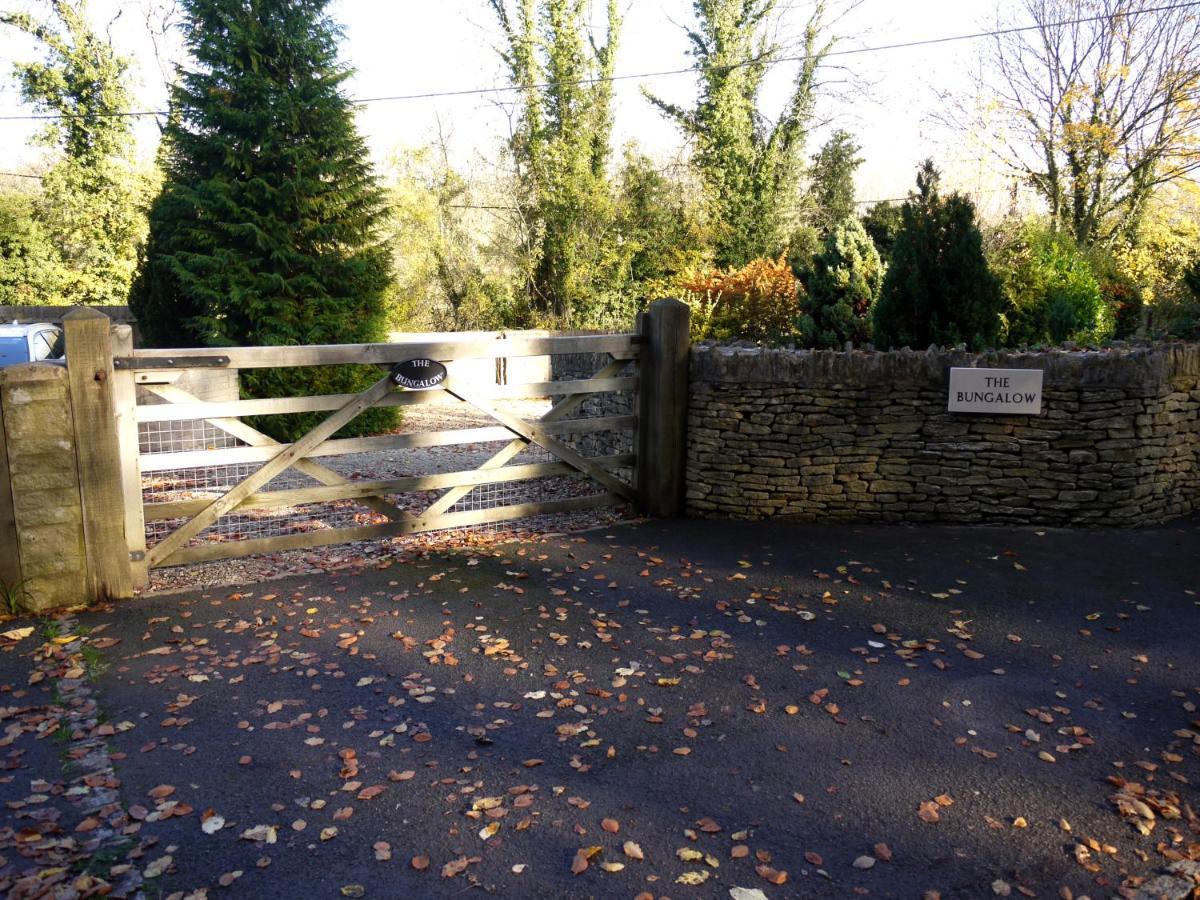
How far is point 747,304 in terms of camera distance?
15531 millimetres

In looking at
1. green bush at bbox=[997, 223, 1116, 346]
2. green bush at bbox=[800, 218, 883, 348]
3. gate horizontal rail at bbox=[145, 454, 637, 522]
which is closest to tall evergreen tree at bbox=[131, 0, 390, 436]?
green bush at bbox=[800, 218, 883, 348]

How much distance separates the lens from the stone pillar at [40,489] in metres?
5.55

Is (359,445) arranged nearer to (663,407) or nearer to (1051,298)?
(663,407)

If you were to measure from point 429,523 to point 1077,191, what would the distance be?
20806 millimetres

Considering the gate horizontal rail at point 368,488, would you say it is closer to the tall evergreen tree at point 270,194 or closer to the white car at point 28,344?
the tall evergreen tree at point 270,194

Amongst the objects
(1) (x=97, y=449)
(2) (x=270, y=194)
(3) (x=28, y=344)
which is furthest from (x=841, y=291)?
(3) (x=28, y=344)

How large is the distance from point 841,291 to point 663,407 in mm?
5978

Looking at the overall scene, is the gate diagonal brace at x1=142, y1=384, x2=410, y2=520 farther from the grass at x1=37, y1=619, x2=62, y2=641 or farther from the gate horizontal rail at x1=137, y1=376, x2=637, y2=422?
the grass at x1=37, y1=619, x2=62, y2=641

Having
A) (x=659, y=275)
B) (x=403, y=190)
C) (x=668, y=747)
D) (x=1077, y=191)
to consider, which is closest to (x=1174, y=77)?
(x=1077, y=191)

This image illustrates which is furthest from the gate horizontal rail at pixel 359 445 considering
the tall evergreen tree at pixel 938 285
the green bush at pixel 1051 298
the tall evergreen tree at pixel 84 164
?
the tall evergreen tree at pixel 84 164

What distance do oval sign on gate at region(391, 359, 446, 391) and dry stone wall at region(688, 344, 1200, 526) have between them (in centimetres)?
224

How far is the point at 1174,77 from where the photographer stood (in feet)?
68.5

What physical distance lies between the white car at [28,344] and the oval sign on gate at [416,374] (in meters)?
9.72

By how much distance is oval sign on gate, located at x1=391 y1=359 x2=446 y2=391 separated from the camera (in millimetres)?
6953
